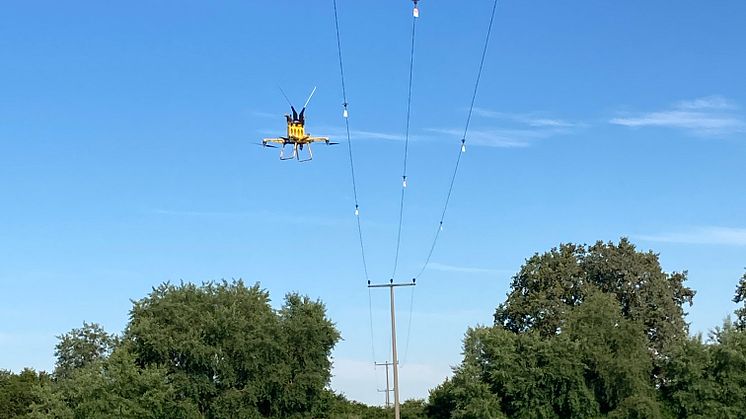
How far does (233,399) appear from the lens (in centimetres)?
7062

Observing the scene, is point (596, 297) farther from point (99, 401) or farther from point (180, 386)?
point (99, 401)

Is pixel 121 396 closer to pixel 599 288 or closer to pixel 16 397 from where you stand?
pixel 16 397

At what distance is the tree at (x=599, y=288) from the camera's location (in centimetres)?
8150

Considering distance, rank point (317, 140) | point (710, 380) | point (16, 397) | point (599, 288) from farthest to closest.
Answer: point (16, 397)
point (599, 288)
point (710, 380)
point (317, 140)

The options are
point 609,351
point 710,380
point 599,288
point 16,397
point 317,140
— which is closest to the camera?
point 317,140

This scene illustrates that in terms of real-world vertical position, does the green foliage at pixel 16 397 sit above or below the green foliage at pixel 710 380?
above

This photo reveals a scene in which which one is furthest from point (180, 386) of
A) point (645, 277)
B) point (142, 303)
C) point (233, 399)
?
point (645, 277)

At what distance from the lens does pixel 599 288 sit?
83.2 m

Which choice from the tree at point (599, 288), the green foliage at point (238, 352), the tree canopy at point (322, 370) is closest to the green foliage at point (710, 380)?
the tree canopy at point (322, 370)

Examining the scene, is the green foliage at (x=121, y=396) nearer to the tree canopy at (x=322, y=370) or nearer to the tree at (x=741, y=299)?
the tree canopy at (x=322, y=370)

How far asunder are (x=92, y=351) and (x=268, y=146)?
62005 mm

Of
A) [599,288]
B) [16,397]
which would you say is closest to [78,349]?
[16,397]

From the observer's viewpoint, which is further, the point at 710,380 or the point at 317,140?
the point at 710,380

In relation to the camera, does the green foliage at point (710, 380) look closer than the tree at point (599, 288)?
Yes
